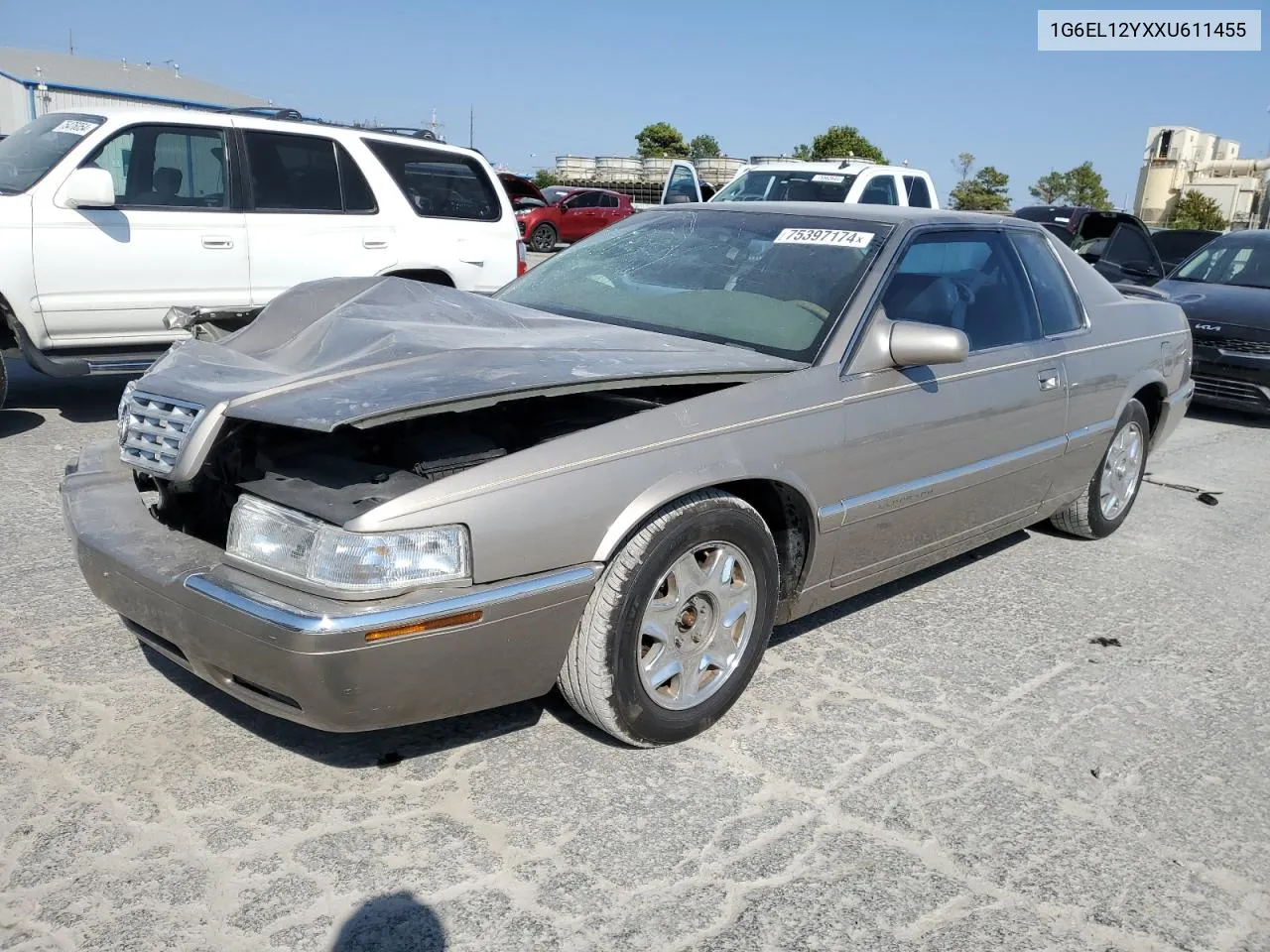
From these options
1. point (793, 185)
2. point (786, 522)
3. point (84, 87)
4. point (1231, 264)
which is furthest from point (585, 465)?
point (84, 87)

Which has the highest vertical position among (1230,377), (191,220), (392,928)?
(191,220)

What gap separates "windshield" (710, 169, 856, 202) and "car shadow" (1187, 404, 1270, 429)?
4.46 metres

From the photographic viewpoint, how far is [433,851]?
8.30 ft

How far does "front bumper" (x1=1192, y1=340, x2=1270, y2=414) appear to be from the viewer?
8.50 metres

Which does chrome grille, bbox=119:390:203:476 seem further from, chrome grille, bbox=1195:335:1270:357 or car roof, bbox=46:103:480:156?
chrome grille, bbox=1195:335:1270:357

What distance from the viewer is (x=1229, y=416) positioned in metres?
9.41

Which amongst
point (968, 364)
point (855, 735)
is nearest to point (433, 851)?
point (855, 735)

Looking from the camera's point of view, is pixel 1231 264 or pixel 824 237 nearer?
pixel 824 237

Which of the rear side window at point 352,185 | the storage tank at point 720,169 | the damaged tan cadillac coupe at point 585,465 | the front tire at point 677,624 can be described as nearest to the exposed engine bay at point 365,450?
the damaged tan cadillac coupe at point 585,465

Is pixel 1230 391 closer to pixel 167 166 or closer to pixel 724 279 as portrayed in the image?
pixel 724 279

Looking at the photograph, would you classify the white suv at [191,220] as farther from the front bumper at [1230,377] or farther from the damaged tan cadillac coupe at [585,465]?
the front bumper at [1230,377]

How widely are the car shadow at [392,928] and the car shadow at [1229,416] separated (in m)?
8.57

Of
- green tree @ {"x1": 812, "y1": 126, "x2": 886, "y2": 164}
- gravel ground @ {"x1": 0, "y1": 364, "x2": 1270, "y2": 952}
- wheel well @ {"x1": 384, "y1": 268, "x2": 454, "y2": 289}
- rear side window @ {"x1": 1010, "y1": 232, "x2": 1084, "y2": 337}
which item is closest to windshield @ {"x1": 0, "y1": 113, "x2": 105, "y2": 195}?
wheel well @ {"x1": 384, "y1": 268, "x2": 454, "y2": 289}

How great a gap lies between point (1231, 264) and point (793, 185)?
190 inches
